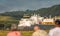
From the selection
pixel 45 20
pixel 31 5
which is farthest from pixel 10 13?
pixel 45 20

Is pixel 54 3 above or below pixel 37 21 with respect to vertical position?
above

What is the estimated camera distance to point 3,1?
365 inches

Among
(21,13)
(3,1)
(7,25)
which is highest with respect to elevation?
(3,1)

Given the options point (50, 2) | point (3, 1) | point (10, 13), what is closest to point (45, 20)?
point (50, 2)

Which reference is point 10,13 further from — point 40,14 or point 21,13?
point 40,14

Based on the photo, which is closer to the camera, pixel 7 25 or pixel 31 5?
pixel 7 25

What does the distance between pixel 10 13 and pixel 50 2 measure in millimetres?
2127

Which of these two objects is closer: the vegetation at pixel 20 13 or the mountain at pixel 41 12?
the vegetation at pixel 20 13

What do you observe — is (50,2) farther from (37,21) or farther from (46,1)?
(37,21)

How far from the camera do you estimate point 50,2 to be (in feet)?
30.0

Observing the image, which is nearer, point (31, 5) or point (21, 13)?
point (21, 13)

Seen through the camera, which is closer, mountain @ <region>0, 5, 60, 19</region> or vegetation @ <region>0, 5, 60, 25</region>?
vegetation @ <region>0, 5, 60, 25</region>

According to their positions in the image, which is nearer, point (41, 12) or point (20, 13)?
point (20, 13)

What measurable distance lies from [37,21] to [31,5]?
1.04 meters
